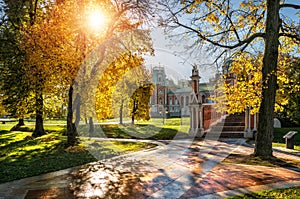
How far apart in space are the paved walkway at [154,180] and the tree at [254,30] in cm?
192

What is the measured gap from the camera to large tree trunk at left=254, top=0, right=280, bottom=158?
28.2 ft

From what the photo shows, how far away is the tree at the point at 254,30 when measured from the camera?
28.3 ft

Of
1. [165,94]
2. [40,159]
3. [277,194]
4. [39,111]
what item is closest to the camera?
[277,194]

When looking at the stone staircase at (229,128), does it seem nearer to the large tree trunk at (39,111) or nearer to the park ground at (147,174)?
the park ground at (147,174)

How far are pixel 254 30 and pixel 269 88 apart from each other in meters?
3.46

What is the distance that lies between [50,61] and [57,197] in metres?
6.00

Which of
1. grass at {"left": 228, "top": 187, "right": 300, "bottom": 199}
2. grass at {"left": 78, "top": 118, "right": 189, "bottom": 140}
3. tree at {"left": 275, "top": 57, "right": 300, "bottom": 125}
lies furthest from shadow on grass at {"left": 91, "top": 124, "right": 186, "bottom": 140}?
grass at {"left": 228, "top": 187, "right": 300, "bottom": 199}

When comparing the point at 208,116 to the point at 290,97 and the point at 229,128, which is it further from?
the point at 290,97

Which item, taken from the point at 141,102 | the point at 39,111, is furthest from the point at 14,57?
the point at 141,102

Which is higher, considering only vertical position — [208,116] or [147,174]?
[208,116]

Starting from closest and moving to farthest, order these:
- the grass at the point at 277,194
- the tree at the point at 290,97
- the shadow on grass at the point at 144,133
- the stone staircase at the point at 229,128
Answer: the grass at the point at 277,194, the tree at the point at 290,97, the stone staircase at the point at 229,128, the shadow on grass at the point at 144,133

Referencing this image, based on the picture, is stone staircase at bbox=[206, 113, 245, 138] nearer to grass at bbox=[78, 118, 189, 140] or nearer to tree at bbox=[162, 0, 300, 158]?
grass at bbox=[78, 118, 189, 140]

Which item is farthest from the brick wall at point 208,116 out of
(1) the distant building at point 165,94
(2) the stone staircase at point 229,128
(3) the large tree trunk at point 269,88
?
(1) the distant building at point 165,94

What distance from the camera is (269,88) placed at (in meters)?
8.68
